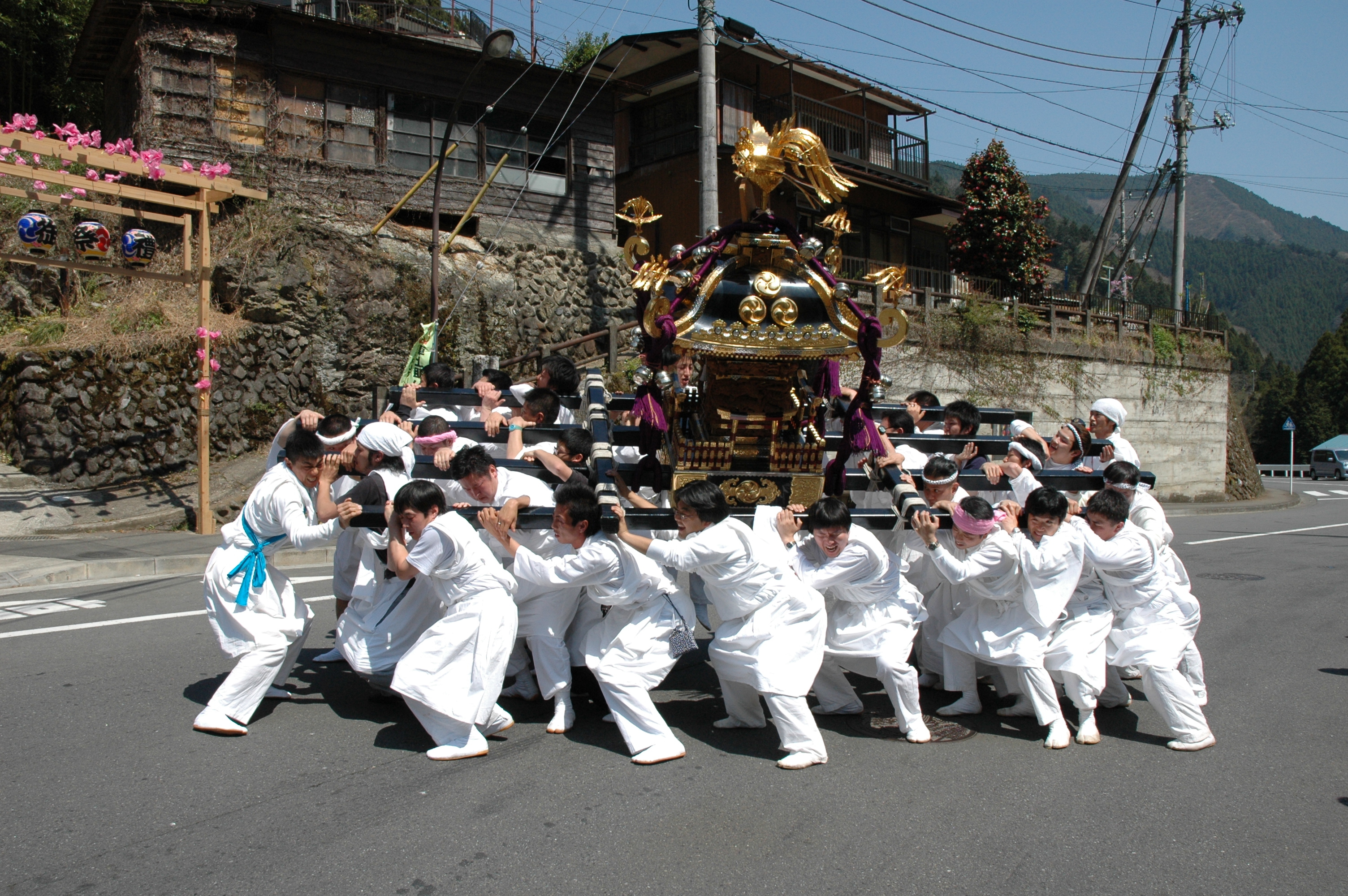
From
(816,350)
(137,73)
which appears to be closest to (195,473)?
(137,73)

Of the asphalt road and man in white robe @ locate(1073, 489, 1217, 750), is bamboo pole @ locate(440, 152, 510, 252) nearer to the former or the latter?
the asphalt road

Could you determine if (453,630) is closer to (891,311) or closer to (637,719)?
(637,719)

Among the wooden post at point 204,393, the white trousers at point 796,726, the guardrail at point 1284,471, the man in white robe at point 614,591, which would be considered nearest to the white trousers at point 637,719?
the man in white robe at point 614,591

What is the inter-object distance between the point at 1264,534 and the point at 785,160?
43.2 ft

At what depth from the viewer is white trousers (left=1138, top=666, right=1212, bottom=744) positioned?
15.6 ft

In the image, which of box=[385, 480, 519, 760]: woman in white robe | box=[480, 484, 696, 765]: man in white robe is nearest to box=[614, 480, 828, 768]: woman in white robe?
box=[480, 484, 696, 765]: man in white robe

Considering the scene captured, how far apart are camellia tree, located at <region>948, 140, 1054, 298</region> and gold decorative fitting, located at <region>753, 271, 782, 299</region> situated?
16760 millimetres

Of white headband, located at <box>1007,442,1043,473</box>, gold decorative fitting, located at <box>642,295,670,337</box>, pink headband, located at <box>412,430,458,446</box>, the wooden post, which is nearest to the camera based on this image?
gold decorative fitting, located at <box>642,295,670,337</box>

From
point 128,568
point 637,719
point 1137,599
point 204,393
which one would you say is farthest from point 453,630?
point 204,393

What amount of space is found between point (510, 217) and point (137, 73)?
6510mm

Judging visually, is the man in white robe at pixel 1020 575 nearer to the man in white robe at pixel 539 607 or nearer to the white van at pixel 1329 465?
the man in white robe at pixel 539 607

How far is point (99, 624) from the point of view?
273 inches

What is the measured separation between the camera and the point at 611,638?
475cm

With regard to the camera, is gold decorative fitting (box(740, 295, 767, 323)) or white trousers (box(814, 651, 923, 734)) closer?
white trousers (box(814, 651, 923, 734))
